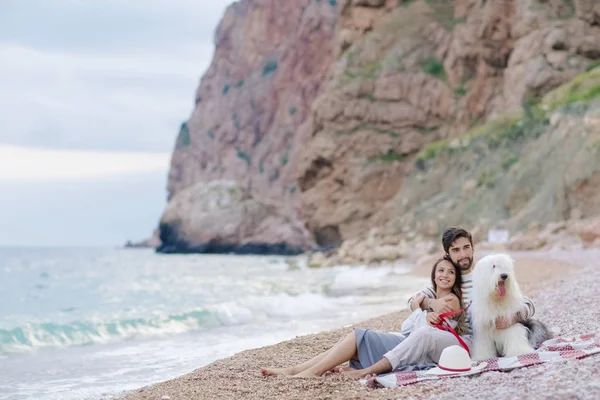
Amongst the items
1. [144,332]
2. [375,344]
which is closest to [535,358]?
[375,344]

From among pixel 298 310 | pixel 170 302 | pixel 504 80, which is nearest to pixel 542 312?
pixel 298 310

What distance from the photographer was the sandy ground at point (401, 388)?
441 centimetres

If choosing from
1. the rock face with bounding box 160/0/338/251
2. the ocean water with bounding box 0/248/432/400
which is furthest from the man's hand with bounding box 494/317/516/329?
the rock face with bounding box 160/0/338/251

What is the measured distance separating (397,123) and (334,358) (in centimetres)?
5634

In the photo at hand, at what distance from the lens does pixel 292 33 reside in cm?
10338

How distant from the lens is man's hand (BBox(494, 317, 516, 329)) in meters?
5.50

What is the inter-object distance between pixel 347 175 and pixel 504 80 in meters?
15.5

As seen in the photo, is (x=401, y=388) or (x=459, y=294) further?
(x=459, y=294)

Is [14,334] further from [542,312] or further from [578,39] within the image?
[578,39]

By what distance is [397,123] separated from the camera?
61.3 meters

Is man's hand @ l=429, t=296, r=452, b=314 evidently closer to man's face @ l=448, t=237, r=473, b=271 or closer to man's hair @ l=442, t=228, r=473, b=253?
man's face @ l=448, t=237, r=473, b=271

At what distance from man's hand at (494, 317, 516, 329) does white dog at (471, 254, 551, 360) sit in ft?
0.09

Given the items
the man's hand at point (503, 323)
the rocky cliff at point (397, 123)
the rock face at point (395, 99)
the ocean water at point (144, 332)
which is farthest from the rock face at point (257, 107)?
the man's hand at point (503, 323)

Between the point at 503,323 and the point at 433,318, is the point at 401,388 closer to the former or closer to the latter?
the point at 433,318
